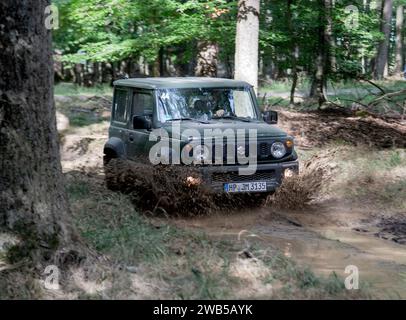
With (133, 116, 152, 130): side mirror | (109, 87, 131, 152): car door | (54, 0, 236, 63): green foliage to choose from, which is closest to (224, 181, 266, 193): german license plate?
(133, 116, 152, 130): side mirror

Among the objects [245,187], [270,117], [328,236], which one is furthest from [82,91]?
[328,236]

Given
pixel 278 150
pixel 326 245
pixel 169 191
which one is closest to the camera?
pixel 326 245

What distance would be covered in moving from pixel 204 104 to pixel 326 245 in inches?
119

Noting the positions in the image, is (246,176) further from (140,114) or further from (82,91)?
(82,91)

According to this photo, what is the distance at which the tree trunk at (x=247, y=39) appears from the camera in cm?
1340

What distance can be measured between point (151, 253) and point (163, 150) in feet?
9.97

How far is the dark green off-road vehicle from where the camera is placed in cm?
832

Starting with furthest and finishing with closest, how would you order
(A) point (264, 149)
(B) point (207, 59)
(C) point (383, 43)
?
1. (C) point (383, 43)
2. (B) point (207, 59)
3. (A) point (264, 149)

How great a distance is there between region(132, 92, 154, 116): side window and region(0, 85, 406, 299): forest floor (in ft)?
4.19

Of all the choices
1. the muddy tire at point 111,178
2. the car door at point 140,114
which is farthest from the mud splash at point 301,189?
the muddy tire at point 111,178

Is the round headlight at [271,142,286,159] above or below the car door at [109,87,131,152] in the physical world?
below

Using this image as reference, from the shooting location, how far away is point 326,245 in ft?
24.0

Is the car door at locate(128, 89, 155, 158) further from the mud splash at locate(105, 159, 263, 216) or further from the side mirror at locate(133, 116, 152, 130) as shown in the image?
the mud splash at locate(105, 159, 263, 216)
